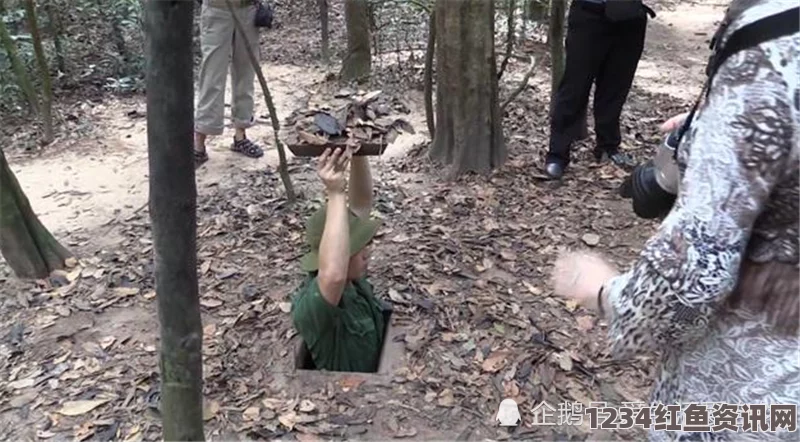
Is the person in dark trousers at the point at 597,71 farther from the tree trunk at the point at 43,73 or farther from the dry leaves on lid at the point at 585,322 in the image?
the tree trunk at the point at 43,73

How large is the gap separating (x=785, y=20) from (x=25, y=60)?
7.79 m

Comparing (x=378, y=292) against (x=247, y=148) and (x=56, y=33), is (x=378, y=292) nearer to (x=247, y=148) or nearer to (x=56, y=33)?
(x=247, y=148)

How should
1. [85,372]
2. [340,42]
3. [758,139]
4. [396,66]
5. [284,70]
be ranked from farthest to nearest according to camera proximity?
[340,42] < [284,70] < [396,66] < [85,372] < [758,139]

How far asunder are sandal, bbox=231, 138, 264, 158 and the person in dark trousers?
201 cm

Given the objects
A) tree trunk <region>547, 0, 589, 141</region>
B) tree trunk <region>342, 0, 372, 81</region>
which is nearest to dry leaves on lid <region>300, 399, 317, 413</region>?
tree trunk <region>547, 0, 589, 141</region>

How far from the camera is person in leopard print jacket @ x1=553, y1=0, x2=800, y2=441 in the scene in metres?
1.03

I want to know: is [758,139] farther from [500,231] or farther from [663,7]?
[663,7]

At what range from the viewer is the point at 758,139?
1.03 m

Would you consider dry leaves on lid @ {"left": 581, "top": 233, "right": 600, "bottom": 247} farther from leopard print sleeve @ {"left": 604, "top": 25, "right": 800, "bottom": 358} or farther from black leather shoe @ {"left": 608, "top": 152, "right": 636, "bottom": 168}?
leopard print sleeve @ {"left": 604, "top": 25, "right": 800, "bottom": 358}

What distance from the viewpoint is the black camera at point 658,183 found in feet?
4.43

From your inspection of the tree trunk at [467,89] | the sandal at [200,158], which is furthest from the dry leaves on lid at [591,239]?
the sandal at [200,158]

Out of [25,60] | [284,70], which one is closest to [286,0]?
[284,70]

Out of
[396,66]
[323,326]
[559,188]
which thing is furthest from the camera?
[396,66]

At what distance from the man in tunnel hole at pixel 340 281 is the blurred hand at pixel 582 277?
1139mm
